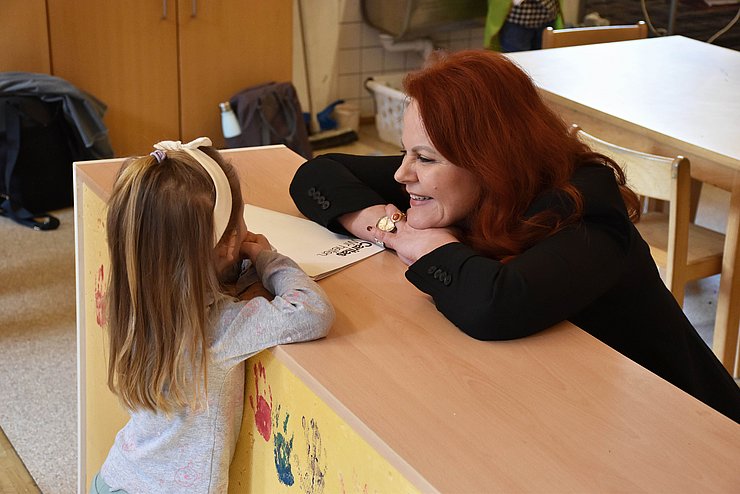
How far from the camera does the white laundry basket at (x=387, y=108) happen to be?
14.8ft

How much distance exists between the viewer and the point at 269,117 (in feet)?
13.5


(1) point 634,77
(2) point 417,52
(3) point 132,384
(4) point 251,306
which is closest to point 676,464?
(4) point 251,306

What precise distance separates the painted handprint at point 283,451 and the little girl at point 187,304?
8cm

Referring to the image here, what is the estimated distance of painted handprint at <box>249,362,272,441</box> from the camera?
134 cm

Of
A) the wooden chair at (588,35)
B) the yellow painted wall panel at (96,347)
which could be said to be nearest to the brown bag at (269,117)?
the wooden chair at (588,35)

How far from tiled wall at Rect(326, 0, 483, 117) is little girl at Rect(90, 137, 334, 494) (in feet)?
11.4

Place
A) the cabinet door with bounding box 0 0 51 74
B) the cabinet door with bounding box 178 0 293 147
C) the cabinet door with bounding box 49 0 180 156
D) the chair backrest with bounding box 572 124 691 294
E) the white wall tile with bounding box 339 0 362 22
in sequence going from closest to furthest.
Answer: the chair backrest with bounding box 572 124 691 294
the cabinet door with bounding box 0 0 51 74
the cabinet door with bounding box 49 0 180 156
the cabinet door with bounding box 178 0 293 147
the white wall tile with bounding box 339 0 362 22

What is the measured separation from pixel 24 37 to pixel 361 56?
1721mm

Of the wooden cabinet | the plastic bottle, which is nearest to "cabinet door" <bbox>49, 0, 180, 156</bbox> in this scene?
the wooden cabinet

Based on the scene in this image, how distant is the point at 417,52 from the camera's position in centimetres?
494

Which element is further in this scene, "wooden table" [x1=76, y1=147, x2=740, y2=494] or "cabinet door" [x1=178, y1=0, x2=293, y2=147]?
"cabinet door" [x1=178, y1=0, x2=293, y2=147]

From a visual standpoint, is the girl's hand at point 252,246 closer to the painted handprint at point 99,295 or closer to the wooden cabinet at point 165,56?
the painted handprint at point 99,295

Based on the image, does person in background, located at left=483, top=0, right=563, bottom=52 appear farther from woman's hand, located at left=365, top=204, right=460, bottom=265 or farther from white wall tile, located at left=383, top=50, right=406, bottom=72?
woman's hand, located at left=365, top=204, right=460, bottom=265

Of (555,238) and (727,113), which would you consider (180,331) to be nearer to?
(555,238)
